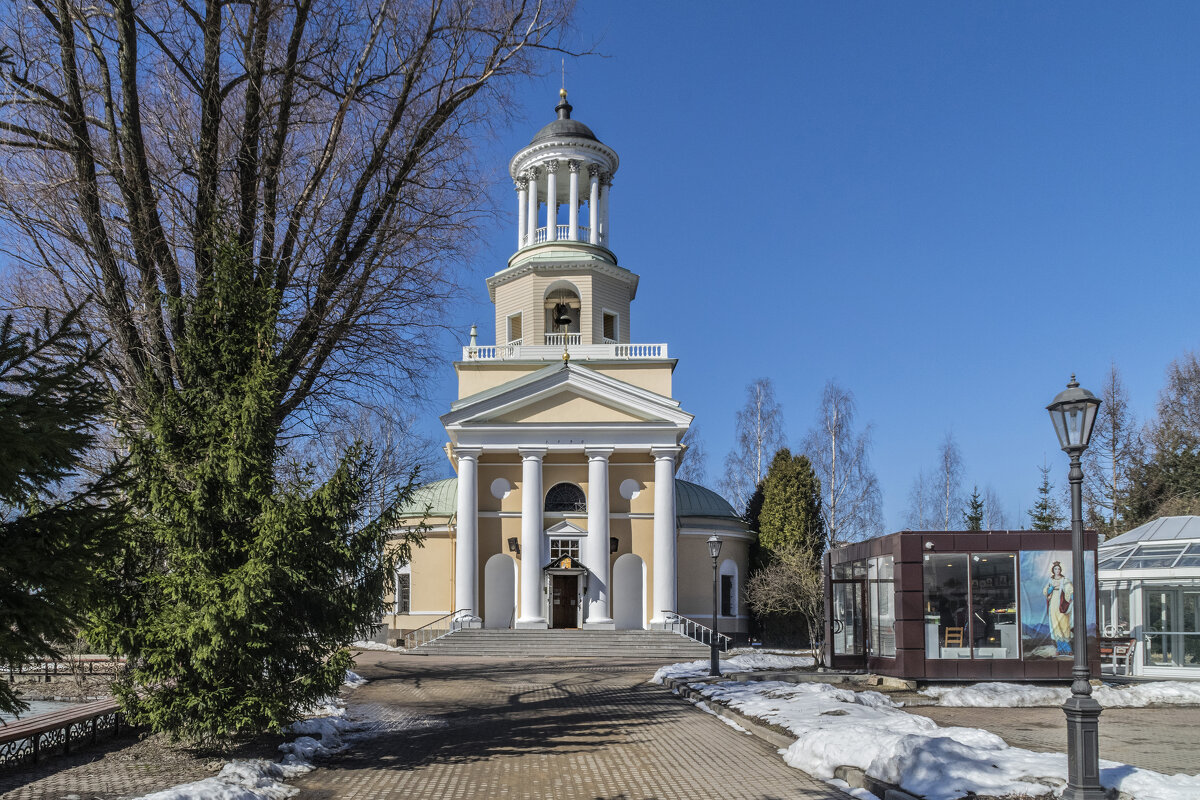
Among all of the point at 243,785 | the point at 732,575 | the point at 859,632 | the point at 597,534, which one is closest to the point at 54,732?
the point at 243,785

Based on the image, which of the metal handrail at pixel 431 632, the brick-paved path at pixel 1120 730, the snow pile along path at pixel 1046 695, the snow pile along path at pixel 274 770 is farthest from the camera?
the metal handrail at pixel 431 632

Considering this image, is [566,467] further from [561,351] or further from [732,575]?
[732,575]

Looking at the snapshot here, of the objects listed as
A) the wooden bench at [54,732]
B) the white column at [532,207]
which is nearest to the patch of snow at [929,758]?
the wooden bench at [54,732]

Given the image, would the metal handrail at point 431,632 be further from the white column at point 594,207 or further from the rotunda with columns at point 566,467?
the white column at point 594,207

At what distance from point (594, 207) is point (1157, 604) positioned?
78.9ft

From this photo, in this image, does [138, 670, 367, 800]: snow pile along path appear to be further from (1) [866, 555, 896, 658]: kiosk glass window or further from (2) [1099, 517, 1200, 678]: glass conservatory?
(2) [1099, 517, 1200, 678]: glass conservatory

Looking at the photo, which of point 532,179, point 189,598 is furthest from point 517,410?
point 189,598

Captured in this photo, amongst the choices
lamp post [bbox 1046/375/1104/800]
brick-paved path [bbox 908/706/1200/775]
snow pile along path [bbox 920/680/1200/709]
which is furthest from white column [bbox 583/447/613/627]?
lamp post [bbox 1046/375/1104/800]

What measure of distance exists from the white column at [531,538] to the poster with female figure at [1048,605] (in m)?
17.5

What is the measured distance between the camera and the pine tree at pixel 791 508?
3594 centimetres

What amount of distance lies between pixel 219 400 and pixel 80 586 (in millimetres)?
5220

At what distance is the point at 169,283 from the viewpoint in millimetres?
11633

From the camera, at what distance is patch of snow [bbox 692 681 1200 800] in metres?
8.27

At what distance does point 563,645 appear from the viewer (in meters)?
29.2
